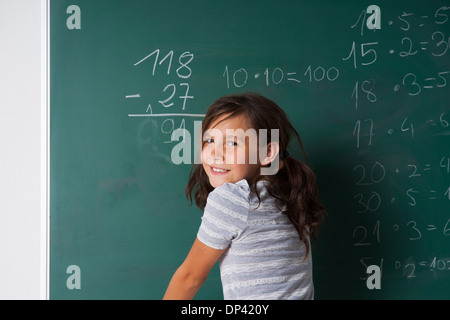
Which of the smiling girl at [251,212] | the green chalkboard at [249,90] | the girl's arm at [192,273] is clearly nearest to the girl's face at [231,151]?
the smiling girl at [251,212]

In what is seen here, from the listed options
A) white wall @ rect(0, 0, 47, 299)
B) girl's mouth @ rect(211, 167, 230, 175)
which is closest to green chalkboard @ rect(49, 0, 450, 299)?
white wall @ rect(0, 0, 47, 299)

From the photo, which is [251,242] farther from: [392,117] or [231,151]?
[392,117]

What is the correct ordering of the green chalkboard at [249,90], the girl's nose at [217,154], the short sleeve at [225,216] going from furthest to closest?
the green chalkboard at [249,90], the girl's nose at [217,154], the short sleeve at [225,216]

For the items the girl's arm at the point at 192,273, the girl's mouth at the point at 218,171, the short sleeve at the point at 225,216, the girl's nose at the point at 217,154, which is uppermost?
the girl's nose at the point at 217,154

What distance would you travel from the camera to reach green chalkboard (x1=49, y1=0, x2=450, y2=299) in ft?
4.53

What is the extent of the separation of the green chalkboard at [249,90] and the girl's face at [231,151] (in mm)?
331

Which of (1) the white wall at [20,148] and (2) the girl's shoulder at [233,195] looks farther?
(1) the white wall at [20,148]

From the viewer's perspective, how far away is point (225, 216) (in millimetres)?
975

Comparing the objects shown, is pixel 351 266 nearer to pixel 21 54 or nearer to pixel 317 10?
pixel 317 10

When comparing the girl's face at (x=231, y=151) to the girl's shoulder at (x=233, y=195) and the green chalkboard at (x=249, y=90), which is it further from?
the green chalkboard at (x=249, y=90)

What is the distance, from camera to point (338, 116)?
149 centimetres

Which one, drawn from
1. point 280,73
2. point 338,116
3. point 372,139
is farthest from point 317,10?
point 372,139

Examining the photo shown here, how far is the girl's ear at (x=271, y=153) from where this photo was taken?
109 cm
